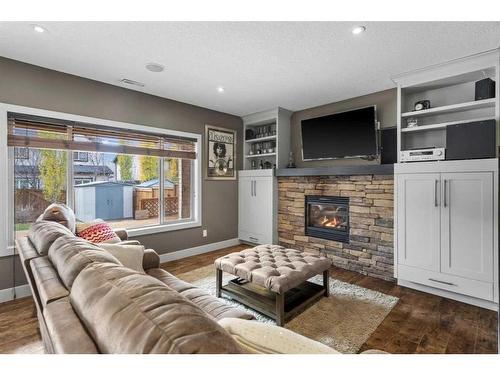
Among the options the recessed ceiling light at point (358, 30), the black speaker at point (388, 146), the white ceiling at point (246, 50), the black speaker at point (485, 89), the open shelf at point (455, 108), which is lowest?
the black speaker at point (388, 146)

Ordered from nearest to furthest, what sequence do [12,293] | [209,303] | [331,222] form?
[209,303], [12,293], [331,222]

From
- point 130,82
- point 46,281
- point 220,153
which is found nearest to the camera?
point 46,281

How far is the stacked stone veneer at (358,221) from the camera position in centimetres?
291

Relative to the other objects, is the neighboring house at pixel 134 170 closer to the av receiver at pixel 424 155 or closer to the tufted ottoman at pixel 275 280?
the tufted ottoman at pixel 275 280

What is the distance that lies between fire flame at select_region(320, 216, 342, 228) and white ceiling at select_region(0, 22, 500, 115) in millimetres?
1738

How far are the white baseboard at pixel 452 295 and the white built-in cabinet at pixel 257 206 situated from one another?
1.89 m

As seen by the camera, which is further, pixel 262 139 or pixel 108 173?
pixel 262 139

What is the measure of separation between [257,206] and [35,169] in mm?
2878

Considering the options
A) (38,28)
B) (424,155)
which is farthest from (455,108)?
(38,28)

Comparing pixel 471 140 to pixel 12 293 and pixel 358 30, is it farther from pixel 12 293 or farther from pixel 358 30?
pixel 12 293

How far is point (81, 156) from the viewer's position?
2926mm

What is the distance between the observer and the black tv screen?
320 cm

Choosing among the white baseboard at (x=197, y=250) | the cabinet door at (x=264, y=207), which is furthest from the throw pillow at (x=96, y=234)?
the cabinet door at (x=264, y=207)
